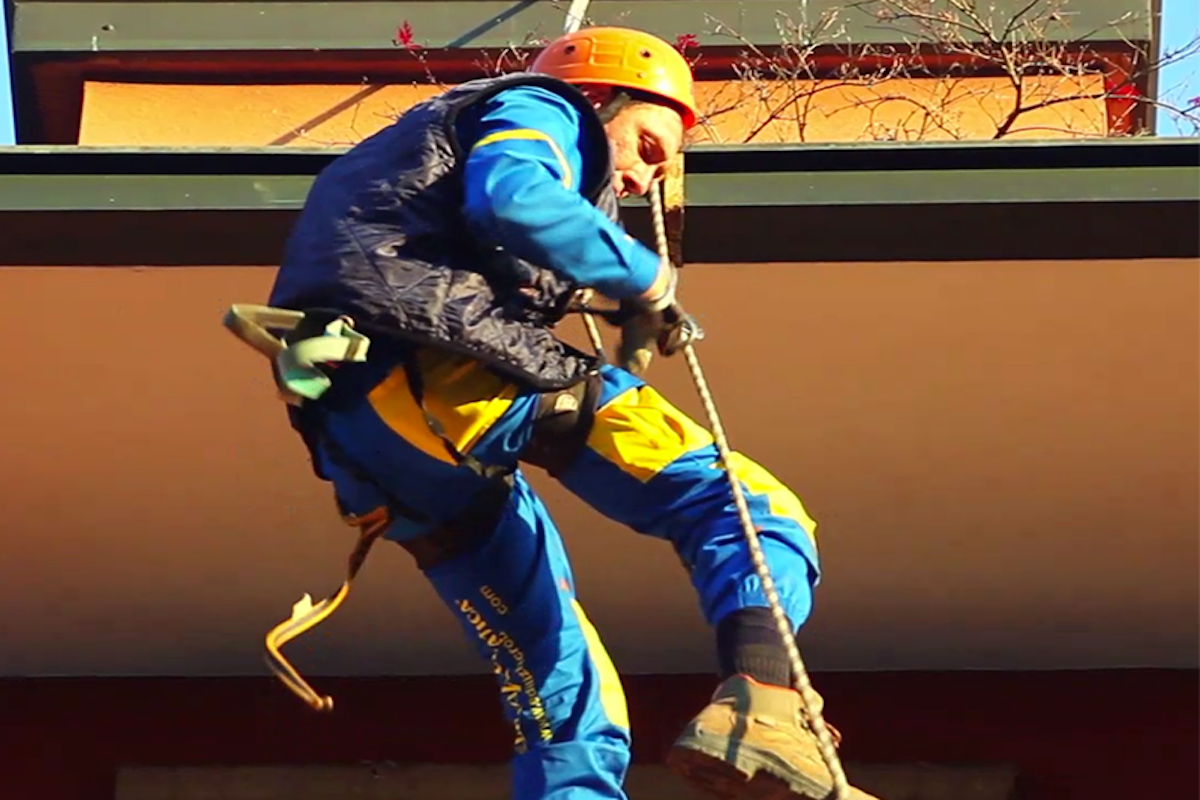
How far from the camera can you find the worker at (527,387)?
355 cm

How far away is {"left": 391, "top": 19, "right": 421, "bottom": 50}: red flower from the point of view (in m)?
7.21

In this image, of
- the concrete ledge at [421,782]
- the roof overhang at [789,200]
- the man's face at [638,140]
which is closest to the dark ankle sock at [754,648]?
the man's face at [638,140]

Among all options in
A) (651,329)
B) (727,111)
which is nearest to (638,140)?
(651,329)

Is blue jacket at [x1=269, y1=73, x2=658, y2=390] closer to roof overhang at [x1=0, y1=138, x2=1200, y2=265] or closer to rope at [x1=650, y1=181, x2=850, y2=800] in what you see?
rope at [x1=650, y1=181, x2=850, y2=800]

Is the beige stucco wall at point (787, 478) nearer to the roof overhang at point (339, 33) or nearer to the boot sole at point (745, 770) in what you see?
the boot sole at point (745, 770)

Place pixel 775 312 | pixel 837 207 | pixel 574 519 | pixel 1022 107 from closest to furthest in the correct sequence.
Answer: pixel 837 207 → pixel 775 312 → pixel 574 519 → pixel 1022 107

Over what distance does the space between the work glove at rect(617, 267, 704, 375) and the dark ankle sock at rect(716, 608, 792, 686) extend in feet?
1.76

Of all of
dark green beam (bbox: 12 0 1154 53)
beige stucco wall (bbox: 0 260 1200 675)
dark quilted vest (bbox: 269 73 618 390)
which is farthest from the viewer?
dark green beam (bbox: 12 0 1154 53)

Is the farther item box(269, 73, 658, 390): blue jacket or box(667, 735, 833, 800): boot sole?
box(269, 73, 658, 390): blue jacket

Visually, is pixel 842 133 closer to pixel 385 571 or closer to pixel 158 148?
pixel 385 571

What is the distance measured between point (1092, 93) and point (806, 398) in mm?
2119

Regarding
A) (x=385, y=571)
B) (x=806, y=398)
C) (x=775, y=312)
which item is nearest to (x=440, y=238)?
(x=775, y=312)

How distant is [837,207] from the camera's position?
4.61 meters

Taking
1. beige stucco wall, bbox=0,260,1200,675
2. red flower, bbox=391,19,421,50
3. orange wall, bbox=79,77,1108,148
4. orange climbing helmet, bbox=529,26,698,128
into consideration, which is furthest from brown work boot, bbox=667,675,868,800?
red flower, bbox=391,19,421,50
